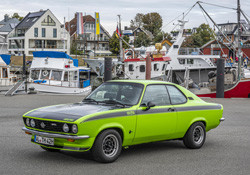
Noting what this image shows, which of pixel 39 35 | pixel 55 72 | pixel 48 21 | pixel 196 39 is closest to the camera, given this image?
pixel 55 72

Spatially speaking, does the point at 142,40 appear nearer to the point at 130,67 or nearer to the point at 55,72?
the point at 130,67

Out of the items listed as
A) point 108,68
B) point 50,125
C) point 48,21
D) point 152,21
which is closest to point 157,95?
point 50,125

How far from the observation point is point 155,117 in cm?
851

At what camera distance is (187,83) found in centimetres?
3228

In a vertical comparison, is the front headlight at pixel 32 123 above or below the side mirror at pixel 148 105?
below

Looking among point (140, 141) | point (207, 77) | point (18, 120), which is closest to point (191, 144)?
point (140, 141)

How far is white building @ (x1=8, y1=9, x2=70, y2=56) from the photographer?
9350 centimetres

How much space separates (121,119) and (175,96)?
1.85 meters

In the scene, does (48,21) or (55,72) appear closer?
(55,72)

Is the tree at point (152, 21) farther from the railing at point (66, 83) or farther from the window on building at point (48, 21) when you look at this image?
the railing at point (66, 83)

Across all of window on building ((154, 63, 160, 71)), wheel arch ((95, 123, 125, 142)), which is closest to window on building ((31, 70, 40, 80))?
window on building ((154, 63, 160, 71))

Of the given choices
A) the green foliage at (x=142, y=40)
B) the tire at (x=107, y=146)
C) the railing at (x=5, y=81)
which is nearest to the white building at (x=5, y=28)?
the green foliage at (x=142, y=40)

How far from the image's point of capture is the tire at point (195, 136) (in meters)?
9.27

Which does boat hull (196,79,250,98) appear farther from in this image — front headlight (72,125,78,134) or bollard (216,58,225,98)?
front headlight (72,125,78,134)
